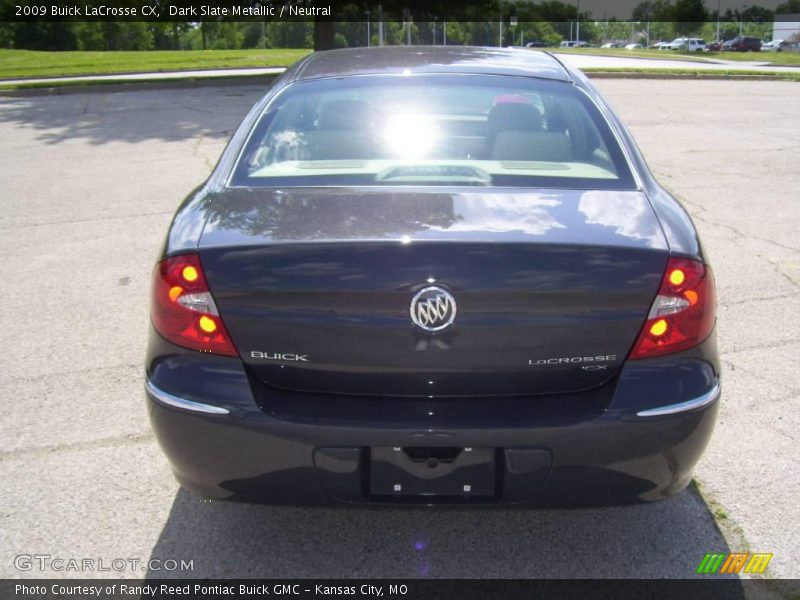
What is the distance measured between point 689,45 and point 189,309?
186ft

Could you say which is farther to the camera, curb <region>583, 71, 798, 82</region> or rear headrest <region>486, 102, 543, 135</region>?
curb <region>583, 71, 798, 82</region>

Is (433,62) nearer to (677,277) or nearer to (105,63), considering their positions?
(677,277)

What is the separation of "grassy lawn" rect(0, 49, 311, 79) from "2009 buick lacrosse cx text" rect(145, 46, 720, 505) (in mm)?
24267

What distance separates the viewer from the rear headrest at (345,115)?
334 centimetres

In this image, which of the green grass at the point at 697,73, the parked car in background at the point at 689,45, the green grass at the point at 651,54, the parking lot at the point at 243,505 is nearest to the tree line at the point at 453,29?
the parked car in background at the point at 689,45

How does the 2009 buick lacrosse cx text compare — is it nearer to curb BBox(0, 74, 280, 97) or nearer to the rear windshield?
the rear windshield

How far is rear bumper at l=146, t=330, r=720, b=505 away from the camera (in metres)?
2.28

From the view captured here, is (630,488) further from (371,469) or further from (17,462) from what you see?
(17,462)

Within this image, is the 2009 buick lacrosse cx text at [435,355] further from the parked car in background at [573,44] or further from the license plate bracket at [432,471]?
the parked car in background at [573,44]

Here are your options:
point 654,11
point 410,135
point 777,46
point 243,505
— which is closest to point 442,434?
point 243,505

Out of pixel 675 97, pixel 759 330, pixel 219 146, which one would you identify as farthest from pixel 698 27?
pixel 759 330

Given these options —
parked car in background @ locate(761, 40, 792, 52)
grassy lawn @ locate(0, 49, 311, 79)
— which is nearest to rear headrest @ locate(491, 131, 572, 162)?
grassy lawn @ locate(0, 49, 311, 79)

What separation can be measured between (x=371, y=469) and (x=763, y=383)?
249 cm

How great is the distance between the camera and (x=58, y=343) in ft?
14.9
